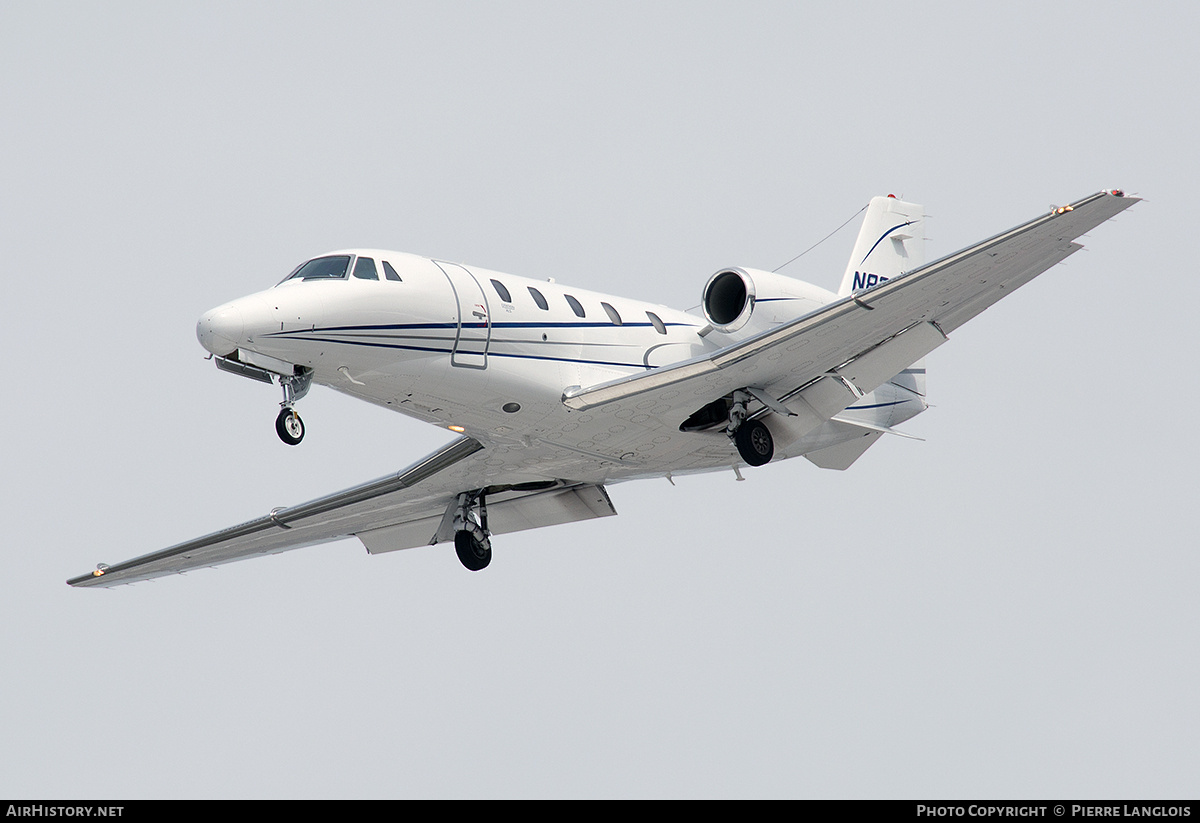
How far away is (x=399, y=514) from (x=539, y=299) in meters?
5.15

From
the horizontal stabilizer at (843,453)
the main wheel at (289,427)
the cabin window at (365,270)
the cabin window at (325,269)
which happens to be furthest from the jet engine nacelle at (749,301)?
the main wheel at (289,427)

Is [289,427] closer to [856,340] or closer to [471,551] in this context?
[471,551]

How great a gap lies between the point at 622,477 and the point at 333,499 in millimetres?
4103

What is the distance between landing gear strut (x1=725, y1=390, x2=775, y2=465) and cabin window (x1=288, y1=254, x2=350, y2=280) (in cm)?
524

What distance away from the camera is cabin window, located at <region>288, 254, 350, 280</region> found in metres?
16.5

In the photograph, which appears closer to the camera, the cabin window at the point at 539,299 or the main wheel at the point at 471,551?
the cabin window at the point at 539,299

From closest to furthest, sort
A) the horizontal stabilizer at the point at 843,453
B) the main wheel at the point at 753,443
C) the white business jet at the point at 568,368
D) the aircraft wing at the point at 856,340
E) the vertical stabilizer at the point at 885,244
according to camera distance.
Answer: the white business jet at the point at 568,368, the aircraft wing at the point at 856,340, the main wheel at the point at 753,443, the horizontal stabilizer at the point at 843,453, the vertical stabilizer at the point at 885,244

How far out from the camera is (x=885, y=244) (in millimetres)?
23422

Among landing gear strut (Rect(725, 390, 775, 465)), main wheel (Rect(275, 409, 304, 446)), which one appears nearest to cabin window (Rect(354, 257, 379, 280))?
main wheel (Rect(275, 409, 304, 446))

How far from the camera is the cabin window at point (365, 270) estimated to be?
16.5m

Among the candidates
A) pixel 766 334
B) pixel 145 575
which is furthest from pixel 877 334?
pixel 145 575

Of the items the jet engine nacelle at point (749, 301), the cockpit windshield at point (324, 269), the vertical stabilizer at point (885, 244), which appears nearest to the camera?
the cockpit windshield at point (324, 269)

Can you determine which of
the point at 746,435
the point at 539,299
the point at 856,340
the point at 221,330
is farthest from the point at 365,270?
the point at 856,340

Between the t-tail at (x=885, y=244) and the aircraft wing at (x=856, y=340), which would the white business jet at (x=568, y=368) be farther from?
the t-tail at (x=885, y=244)
